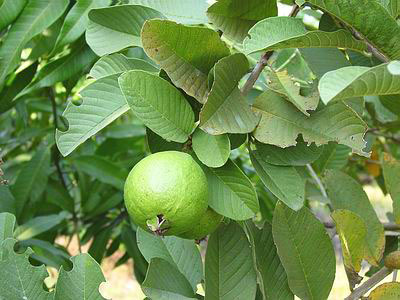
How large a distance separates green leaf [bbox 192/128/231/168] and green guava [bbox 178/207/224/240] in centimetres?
7

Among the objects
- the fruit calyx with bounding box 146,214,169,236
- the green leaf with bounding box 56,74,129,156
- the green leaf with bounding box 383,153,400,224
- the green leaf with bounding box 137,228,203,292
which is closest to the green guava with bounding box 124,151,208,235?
Result: the fruit calyx with bounding box 146,214,169,236

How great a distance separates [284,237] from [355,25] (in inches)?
12.6

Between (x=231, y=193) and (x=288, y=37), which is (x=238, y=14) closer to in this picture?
(x=288, y=37)

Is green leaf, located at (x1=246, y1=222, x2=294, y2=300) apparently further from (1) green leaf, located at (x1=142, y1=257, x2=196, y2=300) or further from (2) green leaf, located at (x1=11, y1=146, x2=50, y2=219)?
(2) green leaf, located at (x1=11, y1=146, x2=50, y2=219)

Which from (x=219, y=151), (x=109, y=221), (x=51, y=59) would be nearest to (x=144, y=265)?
(x=109, y=221)

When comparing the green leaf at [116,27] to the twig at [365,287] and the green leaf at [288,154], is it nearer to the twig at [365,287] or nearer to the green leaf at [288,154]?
the green leaf at [288,154]

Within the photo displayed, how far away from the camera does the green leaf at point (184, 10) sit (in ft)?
3.19

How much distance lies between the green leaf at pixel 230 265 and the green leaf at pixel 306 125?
6.3 inches

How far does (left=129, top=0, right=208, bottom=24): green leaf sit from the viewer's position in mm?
971

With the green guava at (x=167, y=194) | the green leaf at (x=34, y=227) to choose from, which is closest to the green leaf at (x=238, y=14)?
the green guava at (x=167, y=194)

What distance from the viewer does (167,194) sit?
76cm

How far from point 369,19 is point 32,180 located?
1.09 m

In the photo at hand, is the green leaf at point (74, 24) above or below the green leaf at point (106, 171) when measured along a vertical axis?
above

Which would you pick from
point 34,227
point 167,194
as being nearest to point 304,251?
point 167,194
